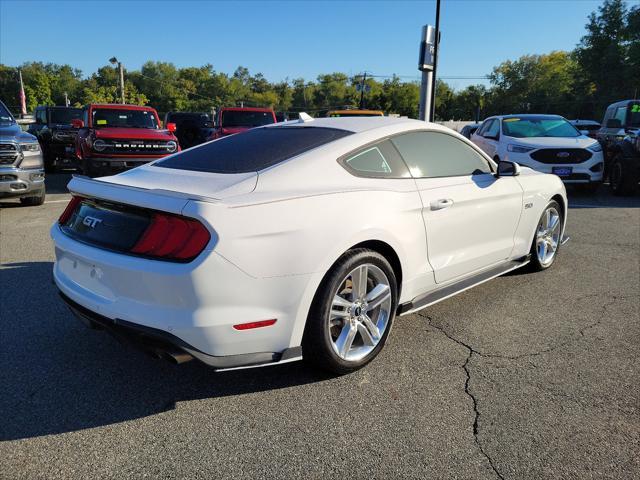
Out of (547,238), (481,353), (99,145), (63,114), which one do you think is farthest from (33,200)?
(63,114)

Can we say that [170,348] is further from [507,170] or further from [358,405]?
[507,170]

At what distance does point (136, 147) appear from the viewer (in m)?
11.1

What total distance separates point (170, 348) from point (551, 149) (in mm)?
10040

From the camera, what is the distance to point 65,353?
3346 mm

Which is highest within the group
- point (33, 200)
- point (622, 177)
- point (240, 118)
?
point (240, 118)

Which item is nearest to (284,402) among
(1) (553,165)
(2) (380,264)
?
(2) (380,264)

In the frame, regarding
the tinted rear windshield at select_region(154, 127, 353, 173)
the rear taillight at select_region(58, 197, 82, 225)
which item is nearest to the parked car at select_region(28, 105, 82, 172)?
the tinted rear windshield at select_region(154, 127, 353, 173)

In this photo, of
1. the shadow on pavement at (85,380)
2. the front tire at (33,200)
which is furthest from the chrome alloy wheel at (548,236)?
the front tire at (33,200)

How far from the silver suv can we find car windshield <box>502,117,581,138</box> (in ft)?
30.7

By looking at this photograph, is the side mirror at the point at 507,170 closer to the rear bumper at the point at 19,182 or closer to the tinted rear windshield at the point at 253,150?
the tinted rear windshield at the point at 253,150

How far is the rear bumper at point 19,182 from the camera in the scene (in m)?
8.12

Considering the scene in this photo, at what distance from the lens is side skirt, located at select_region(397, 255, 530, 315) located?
347 centimetres

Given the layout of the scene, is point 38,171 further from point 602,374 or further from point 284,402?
point 602,374

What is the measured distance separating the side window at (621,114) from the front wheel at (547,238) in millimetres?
8534
